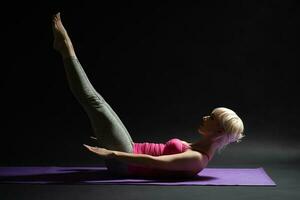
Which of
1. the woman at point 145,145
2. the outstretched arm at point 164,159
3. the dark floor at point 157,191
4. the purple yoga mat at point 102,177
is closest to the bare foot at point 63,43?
the woman at point 145,145

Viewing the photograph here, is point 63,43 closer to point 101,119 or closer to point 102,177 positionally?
point 101,119

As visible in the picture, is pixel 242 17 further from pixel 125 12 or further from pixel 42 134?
pixel 42 134

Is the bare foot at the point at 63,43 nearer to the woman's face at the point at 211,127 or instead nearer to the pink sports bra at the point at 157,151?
the pink sports bra at the point at 157,151

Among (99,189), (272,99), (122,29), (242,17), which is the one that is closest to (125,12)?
(122,29)

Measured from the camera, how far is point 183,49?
8.62m

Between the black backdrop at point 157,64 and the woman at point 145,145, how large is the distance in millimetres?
1997

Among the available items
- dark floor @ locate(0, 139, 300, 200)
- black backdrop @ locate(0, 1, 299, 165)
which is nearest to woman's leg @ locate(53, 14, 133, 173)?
dark floor @ locate(0, 139, 300, 200)

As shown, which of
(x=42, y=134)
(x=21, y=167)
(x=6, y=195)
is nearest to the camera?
(x=6, y=195)

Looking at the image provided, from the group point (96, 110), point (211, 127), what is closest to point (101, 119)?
point (96, 110)

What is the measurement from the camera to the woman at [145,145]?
575 cm

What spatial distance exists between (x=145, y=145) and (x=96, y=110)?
53cm

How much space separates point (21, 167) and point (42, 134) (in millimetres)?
1484

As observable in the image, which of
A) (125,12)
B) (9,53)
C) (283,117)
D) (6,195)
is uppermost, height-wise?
(125,12)

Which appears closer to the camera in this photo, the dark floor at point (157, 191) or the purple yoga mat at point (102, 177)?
the dark floor at point (157, 191)
